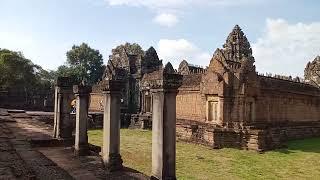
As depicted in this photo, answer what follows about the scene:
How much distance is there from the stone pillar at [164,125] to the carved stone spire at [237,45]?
26.5 meters

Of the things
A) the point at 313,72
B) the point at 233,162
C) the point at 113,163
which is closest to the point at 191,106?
the point at 233,162

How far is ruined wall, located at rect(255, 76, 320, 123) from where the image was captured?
24523mm

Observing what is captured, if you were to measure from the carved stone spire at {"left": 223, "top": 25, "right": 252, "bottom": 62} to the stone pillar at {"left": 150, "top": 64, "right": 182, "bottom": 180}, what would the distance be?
26.5 meters

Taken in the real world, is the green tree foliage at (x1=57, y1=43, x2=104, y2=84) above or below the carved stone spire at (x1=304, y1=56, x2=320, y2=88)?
above

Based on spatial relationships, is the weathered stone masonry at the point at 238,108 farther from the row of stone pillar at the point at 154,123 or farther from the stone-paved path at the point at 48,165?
the stone-paved path at the point at 48,165

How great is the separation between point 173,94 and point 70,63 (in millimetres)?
69422

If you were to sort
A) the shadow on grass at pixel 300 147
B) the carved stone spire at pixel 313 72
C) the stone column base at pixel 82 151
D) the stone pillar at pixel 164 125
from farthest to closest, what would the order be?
the carved stone spire at pixel 313 72
the shadow on grass at pixel 300 147
the stone column base at pixel 82 151
the stone pillar at pixel 164 125

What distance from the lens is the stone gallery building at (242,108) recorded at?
21422mm

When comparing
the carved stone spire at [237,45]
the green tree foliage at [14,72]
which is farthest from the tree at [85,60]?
the carved stone spire at [237,45]

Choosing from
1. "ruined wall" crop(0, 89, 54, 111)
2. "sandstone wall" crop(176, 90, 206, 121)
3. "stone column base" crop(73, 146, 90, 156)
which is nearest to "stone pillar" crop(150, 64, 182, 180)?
"stone column base" crop(73, 146, 90, 156)

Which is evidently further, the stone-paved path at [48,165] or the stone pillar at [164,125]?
the stone-paved path at [48,165]

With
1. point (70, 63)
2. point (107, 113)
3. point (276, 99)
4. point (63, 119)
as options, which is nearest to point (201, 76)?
point (276, 99)

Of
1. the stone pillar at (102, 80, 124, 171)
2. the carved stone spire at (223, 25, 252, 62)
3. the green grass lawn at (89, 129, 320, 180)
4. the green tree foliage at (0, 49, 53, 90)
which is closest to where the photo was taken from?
the stone pillar at (102, 80, 124, 171)

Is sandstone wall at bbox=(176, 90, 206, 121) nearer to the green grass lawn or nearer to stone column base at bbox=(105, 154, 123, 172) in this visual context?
the green grass lawn
